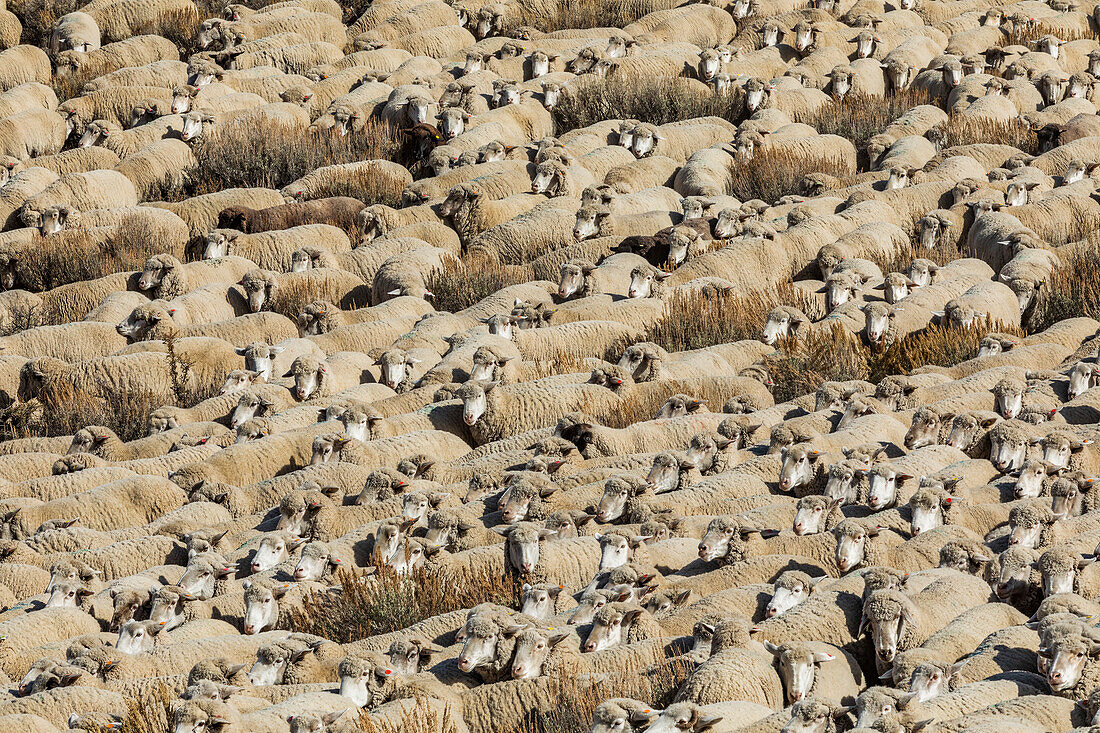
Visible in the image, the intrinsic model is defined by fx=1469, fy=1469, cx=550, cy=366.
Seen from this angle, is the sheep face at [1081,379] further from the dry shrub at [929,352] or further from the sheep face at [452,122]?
the sheep face at [452,122]

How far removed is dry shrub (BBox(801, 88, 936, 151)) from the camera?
19297 millimetres

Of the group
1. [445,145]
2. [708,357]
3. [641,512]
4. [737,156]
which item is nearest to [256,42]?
[445,145]

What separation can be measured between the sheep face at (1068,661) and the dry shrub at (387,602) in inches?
125

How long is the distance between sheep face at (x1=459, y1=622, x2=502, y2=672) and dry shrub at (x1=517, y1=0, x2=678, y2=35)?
Result: 18.3 metres

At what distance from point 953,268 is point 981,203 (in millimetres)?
1522

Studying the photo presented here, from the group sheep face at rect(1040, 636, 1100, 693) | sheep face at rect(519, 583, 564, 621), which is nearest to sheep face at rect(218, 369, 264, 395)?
sheep face at rect(519, 583, 564, 621)

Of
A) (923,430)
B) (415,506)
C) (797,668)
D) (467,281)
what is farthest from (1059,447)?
(467,281)

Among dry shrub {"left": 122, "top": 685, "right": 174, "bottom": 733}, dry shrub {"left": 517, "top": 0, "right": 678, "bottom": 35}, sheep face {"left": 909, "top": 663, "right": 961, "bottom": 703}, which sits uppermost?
dry shrub {"left": 517, "top": 0, "right": 678, "bottom": 35}

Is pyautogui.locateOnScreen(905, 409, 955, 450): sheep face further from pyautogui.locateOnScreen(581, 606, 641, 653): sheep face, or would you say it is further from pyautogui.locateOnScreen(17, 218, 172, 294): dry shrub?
pyautogui.locateOnScreen(17, 218, 172, 294): dry shrub

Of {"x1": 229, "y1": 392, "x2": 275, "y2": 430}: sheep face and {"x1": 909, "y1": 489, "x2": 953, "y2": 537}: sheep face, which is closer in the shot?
{"x1": 909, "y1": 489, "x2": 953, "y2": 537}: sheep face

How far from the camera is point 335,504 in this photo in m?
10.2

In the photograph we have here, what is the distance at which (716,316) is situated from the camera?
536 inches

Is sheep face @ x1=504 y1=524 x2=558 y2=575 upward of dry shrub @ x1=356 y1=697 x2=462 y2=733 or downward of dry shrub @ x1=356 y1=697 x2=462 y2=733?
downward

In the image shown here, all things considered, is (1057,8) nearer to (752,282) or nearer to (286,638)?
(752,282)
